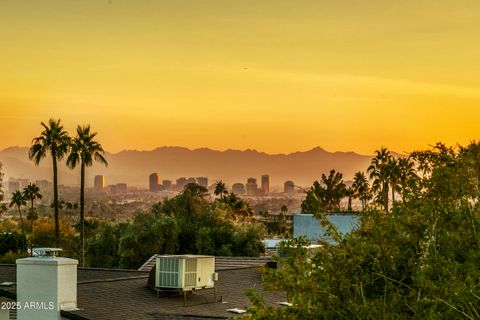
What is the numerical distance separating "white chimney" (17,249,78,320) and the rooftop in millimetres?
478

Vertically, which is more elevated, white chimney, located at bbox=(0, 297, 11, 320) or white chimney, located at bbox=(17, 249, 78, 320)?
white chimney, located at bbox=(17, 249, 78, 320)

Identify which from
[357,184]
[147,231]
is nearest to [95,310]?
[147,231]

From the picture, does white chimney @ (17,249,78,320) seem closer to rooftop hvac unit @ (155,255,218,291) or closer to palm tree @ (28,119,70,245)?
rooftop hvac unit @ (155,255,218,291)

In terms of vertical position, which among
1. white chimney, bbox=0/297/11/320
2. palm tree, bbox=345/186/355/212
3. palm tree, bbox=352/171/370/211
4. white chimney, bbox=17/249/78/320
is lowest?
white chimney, bbox=0/297/11/320

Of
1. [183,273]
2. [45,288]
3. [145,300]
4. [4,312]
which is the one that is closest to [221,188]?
[183,273]

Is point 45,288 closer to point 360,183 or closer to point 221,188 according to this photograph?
point 360,183

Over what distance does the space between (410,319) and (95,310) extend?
42.3 feet

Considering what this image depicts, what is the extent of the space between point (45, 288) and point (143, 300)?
395 cm

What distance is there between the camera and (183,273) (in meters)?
32.6

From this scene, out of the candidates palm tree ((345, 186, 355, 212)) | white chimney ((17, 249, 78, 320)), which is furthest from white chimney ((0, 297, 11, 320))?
palm tree ((345, 186, 355, 212))

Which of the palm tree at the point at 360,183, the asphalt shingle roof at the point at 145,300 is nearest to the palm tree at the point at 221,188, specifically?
the palm tree at the point at 360,183

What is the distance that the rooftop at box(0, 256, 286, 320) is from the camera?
28.2m

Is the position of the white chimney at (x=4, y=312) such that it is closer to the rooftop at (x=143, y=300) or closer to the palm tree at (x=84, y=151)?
the rooftop at (x=143, y=300)

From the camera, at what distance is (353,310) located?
56.6ft
